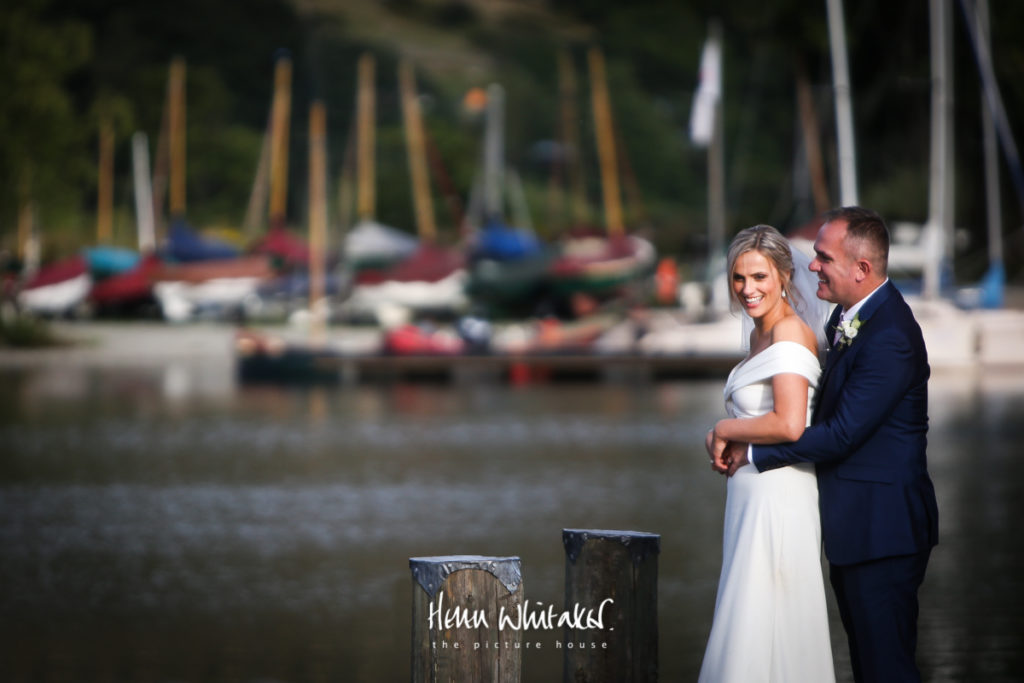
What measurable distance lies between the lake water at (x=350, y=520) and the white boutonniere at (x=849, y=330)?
12.1ft

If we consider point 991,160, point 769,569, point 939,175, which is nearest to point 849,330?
point 769,569

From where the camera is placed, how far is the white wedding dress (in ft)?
17.6

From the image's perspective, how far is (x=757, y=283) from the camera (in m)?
5.32

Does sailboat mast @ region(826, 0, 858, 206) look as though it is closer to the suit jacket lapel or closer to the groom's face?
the suit jacket lapel

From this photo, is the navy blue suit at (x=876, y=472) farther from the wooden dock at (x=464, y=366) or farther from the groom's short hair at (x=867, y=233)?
the wooden dock at (x=464, y=366)

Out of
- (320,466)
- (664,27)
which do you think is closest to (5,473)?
(320,466)

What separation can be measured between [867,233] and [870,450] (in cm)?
69

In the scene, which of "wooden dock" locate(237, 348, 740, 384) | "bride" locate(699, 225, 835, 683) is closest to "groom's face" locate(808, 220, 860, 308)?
"bride" locate(699, 225, 835, 683)

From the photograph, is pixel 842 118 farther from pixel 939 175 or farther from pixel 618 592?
pixel 618 592

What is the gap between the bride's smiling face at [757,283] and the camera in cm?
531

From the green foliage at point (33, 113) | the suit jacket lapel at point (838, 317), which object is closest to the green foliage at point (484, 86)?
the green foliage at point (33, 113)

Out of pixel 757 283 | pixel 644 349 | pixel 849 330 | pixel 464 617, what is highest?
pixel 644 349

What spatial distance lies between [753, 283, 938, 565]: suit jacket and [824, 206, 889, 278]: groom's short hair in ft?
0.36

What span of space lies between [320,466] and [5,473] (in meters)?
3.60
